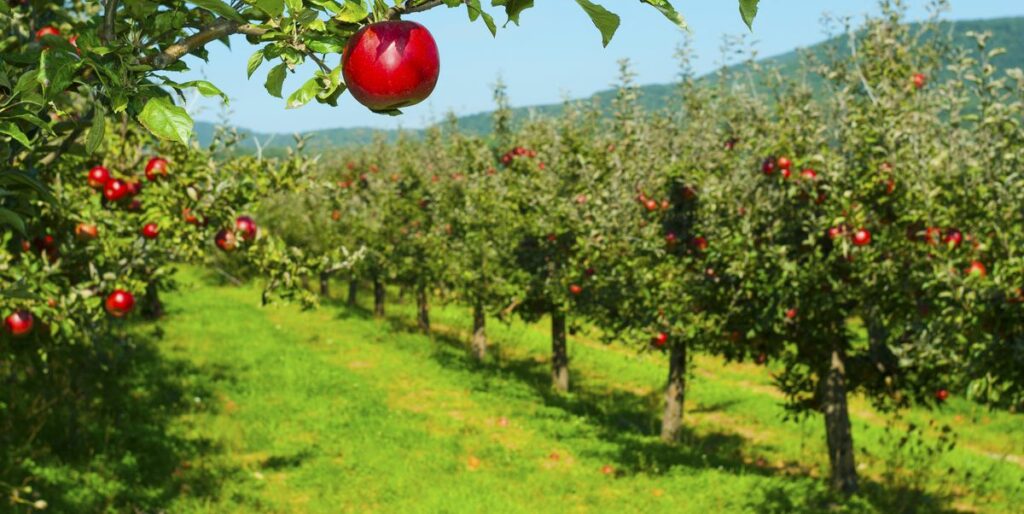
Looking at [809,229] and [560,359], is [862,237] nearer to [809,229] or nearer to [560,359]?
[809,229]

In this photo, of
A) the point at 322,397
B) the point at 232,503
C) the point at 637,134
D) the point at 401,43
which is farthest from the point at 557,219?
the point at 401,43

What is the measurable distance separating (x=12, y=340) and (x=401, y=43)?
5.68m

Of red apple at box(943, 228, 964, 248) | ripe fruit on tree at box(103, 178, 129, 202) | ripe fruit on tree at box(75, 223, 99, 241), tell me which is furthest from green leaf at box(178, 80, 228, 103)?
red apple at box(943, 228, 964, 248)

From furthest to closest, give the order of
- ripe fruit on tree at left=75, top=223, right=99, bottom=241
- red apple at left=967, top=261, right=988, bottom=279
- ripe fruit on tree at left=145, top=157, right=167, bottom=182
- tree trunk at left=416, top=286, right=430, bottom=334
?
1. tree trunk at left=416, top=286, right=430, bottom=334
2. ripe fruit on tree at left=145, top=157, right=167, bottom=182
3. ripe fruit on tree at left=75, top=223, right=99, bottom=241
4. red apple at left=967, top=261, right=988, bottom=279

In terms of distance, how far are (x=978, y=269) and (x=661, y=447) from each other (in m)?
7.82

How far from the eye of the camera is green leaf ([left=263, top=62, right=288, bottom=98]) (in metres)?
1.78

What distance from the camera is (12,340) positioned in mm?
5906

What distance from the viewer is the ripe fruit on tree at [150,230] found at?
663 centimetres

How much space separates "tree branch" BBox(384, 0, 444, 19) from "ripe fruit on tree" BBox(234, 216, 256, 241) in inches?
220

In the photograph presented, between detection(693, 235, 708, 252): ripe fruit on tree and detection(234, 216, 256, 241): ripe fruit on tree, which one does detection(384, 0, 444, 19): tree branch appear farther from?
detection(693, 235, 708, 252): ripe fruit on tree

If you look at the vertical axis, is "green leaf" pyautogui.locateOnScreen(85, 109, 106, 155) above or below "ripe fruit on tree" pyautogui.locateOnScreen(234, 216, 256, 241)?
above

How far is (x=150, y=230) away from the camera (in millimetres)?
6656

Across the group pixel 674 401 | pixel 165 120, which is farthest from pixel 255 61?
pixel 674 401

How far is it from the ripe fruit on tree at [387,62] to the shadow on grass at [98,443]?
725 cm
